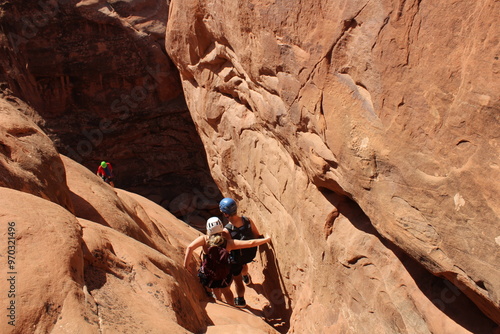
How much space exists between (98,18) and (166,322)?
9.56m

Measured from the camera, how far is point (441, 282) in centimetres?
282

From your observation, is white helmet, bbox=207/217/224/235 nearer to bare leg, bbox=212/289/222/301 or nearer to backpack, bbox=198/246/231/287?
backpack, bbox=198/246/231/287

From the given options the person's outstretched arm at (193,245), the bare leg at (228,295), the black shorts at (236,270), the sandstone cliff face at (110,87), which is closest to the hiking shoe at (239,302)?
the bare leg at (228,295)

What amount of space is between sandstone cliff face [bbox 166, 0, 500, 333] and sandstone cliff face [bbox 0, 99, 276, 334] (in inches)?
37.7

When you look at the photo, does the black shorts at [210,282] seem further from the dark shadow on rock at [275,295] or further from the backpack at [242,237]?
the dark shadow on rock at [275,295]

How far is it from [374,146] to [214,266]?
2.05 m

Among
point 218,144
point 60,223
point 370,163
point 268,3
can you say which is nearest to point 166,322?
point 60,223

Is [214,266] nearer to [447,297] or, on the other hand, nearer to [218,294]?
[218,294]

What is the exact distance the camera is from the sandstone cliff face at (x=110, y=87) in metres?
10.6

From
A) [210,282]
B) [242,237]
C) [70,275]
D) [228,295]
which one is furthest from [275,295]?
[70,275]

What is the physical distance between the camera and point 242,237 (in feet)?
15.5

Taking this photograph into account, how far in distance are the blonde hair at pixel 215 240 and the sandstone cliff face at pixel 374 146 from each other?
0.69m

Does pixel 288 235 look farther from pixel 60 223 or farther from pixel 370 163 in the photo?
pixel 60 223

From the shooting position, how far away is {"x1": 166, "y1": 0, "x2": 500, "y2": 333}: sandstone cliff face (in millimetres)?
2311
